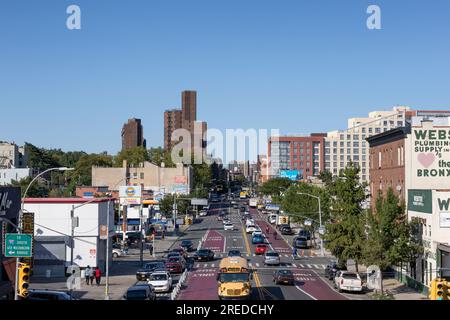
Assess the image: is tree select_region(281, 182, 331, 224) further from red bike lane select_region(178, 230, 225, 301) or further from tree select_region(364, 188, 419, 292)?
tree select_region(364, 188, 419, 292)

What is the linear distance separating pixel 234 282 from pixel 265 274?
19.6 meters

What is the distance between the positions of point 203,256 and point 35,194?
7727 cm

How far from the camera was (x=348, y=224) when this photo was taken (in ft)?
180

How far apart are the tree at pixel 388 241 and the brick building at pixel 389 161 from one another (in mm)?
10775

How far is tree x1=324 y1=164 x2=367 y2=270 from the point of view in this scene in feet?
174

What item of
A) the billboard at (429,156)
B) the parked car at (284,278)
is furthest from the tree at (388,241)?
the billboard at (429,156)

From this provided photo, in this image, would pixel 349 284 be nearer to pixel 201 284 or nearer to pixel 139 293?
pixel 201 284

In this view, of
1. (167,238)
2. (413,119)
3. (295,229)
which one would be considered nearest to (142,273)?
(413,119)

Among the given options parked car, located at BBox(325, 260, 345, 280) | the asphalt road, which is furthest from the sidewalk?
parked car, located at BBox(325, 260, 345, 280)

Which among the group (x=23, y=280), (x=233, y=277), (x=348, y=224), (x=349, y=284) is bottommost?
(x=349, y=284)

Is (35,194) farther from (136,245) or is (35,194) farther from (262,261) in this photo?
(262,261)

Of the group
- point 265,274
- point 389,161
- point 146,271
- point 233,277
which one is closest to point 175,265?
point 146,271

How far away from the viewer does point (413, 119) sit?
5997 cm
